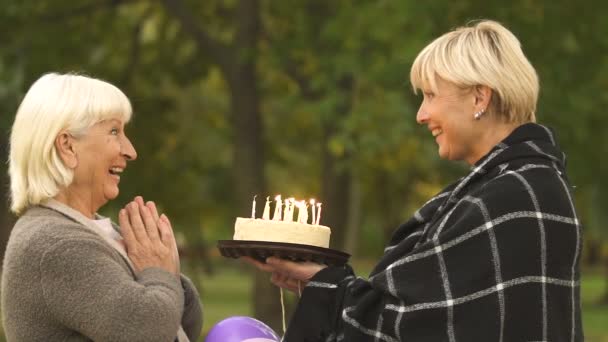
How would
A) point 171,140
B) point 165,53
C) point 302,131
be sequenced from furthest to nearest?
point 302,131 < point 171,140 < point 165,53

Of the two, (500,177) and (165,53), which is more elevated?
(165,53)

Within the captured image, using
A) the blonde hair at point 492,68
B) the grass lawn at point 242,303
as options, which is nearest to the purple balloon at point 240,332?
the blonde hair at point 492,68

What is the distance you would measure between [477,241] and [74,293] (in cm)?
123

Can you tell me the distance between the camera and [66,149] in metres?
3.72

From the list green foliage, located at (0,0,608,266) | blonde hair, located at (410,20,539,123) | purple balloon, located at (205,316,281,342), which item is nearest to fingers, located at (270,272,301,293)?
purple balloon, located at (205,316,281,342)

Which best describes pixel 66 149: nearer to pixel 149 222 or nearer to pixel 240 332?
pixel 149 222

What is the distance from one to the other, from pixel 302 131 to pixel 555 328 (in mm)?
17973

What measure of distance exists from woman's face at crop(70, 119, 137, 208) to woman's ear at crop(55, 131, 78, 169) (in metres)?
0.02

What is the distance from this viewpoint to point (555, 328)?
12.4 feet

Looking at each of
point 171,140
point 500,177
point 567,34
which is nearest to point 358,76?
point 567,34

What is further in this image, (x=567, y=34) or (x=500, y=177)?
(x=567, y=34)

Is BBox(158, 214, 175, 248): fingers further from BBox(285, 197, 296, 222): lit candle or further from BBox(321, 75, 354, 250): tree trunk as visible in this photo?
BBox(321, 75, 354, 250): tree trunk

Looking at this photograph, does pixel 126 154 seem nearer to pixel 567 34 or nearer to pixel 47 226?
pixel 47 226

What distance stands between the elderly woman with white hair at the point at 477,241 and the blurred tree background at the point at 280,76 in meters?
8.24
